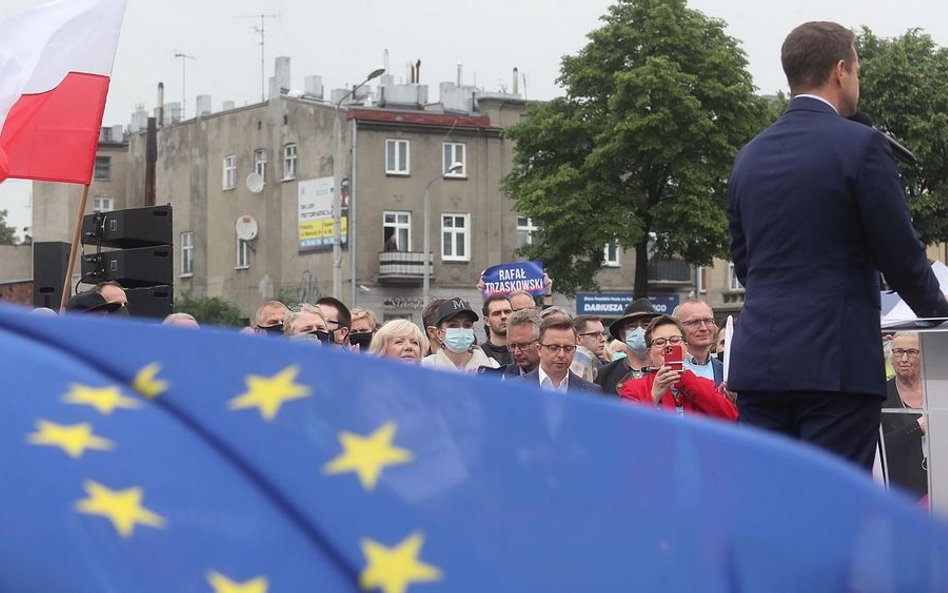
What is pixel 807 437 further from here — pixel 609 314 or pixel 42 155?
pixel 609 314

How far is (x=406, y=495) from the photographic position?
6.00 feet

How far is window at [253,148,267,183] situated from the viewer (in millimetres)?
70750

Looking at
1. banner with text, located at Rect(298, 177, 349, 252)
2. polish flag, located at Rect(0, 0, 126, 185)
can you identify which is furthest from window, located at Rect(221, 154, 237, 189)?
polish flag, located at Rect(0, 0, 126, 185)

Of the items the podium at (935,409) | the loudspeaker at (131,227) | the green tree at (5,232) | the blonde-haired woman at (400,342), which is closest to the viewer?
the podium at (935,409)

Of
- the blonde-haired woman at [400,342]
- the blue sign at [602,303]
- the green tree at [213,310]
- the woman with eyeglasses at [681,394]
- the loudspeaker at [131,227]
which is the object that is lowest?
the green tree at [213,310]

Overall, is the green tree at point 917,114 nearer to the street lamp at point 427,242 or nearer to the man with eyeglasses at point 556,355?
the street lamp at point 427,242

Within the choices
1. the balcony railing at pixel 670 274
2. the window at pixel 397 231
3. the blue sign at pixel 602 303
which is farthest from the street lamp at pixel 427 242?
the balcony railing at pixel 670 274

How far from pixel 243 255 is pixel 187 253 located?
534 cm

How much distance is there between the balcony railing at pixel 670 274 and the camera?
72688mm

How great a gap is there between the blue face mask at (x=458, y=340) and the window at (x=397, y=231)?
55.2 m

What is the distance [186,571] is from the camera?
179cm

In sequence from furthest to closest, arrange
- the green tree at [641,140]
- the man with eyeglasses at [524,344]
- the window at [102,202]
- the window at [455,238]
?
the window at [102,202]
the window at [455,238]
the green tree at [641,140]
the man with eyeglasses at [524,344]

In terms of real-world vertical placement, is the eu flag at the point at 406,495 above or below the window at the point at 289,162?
below

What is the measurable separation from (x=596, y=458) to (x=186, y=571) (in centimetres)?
48
